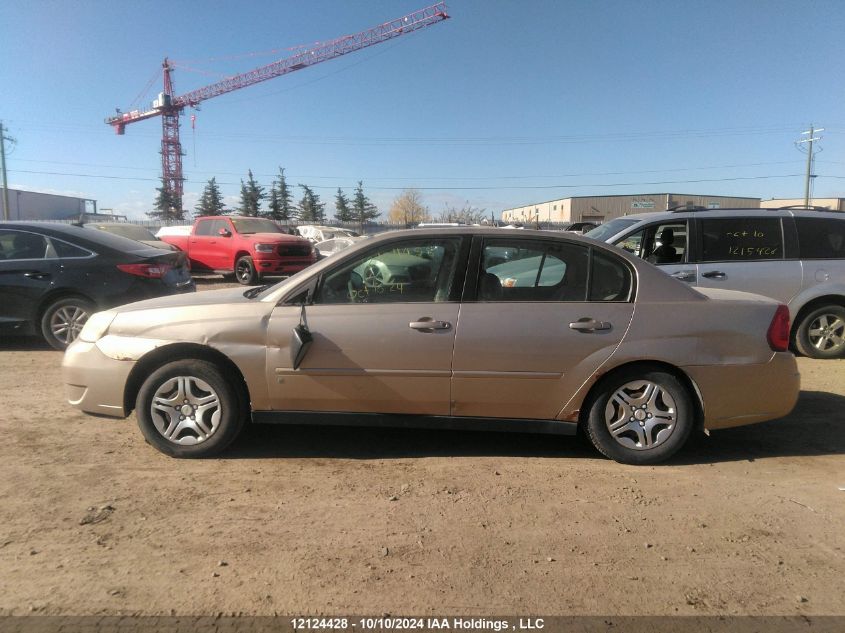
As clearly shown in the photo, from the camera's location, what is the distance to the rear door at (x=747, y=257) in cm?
662

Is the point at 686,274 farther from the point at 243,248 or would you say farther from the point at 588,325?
the point at 243,248

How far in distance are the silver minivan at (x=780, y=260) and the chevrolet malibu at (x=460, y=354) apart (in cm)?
315

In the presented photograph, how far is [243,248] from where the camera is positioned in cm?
1491

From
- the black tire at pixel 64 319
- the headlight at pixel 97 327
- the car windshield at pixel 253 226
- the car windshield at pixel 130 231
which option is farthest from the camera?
the car windshield at pixel 130 231

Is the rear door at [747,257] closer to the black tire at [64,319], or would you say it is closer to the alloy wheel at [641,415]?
the alloy wheel at [641,415]

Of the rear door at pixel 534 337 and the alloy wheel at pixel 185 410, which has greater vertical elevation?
the rear door at pixel 534 337

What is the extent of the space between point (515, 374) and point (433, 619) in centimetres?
167

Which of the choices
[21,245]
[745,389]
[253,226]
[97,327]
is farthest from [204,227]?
[745,389]

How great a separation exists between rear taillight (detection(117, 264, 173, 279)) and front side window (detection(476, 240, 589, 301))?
478 cm

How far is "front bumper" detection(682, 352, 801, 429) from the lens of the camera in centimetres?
365

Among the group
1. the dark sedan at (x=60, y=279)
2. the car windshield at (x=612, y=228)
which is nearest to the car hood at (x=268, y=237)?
the dark sedan at (x=60, y=279)

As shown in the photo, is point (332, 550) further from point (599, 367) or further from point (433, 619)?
point (599, 367)

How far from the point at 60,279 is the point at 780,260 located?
27.9 ft

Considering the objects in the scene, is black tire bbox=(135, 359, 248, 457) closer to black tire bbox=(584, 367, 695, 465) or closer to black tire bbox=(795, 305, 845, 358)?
black tire bbox=(584, 367, 695, 465)
